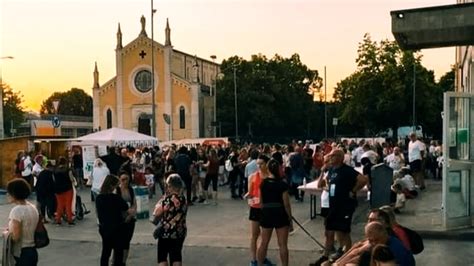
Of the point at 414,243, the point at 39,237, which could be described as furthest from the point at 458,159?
the point at 39,237

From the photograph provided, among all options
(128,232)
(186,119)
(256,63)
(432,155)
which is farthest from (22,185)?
(256,63)

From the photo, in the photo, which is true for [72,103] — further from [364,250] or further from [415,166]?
[364,250]

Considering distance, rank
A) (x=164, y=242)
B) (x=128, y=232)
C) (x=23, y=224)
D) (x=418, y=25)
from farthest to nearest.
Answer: (x=418, y=25)
(x=128, y=232)
(x=164, y=242)
(x=23, y=224)

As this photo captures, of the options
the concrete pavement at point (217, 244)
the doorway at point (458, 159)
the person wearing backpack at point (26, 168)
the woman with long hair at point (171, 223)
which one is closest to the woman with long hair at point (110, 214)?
the woman with long hair at point (171, 223)

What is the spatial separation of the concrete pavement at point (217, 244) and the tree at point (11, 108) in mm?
69481

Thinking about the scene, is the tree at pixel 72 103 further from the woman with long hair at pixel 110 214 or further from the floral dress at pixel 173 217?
the floral dress at pixel 173 217

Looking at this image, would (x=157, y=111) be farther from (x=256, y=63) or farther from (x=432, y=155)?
(x=432, y=155)

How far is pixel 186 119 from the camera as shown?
8175 cm

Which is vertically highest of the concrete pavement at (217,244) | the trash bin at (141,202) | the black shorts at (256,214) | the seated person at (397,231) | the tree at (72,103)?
the tree at (72,103)

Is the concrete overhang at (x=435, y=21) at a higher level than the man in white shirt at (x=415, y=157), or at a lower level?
higher

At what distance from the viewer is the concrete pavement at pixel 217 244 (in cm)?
1152

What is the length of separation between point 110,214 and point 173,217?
3.72 feet

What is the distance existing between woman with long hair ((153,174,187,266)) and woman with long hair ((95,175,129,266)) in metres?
0.90

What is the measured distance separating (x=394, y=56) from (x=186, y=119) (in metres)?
31.1
